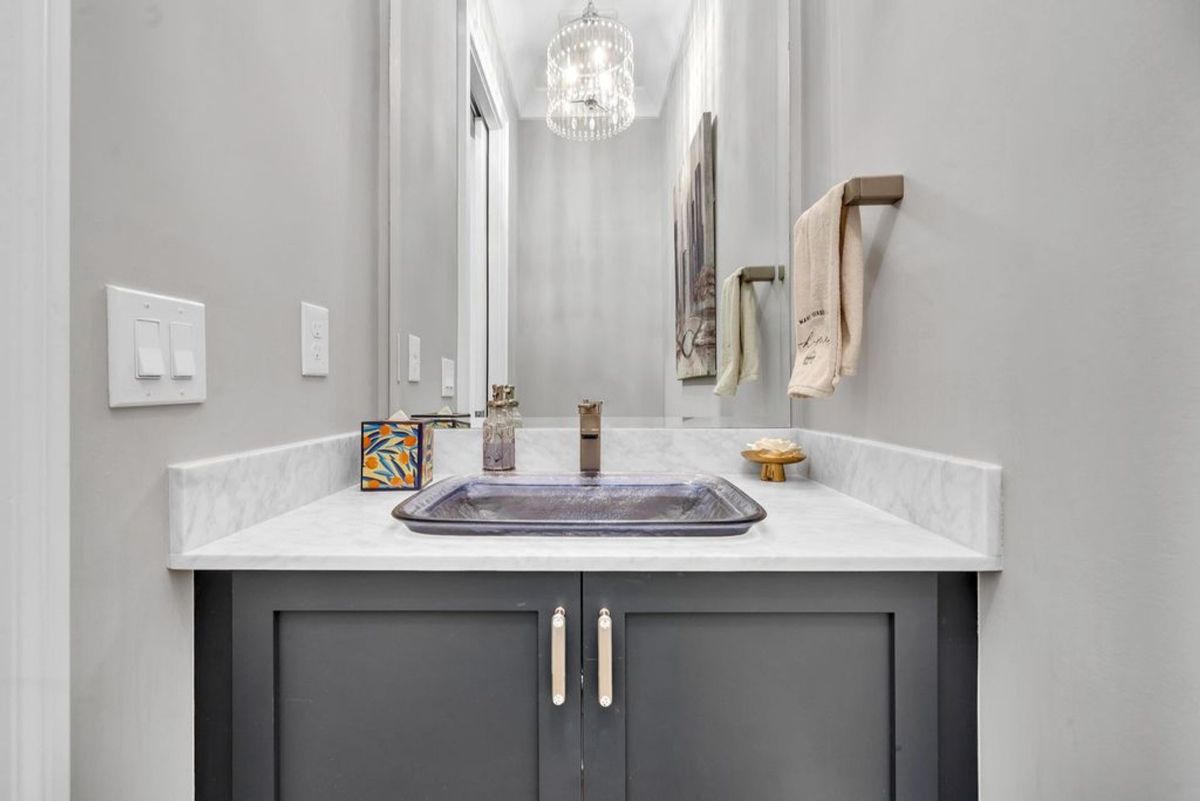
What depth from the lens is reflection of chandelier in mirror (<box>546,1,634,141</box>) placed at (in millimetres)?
1391

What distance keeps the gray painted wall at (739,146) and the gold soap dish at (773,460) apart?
13 cm

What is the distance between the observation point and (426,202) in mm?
1422

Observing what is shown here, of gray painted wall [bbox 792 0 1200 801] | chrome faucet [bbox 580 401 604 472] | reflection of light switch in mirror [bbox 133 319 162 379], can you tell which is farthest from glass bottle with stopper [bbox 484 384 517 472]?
gray painted wall [bbox 792 0 1200 801]

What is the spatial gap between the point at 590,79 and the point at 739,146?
1.26ft

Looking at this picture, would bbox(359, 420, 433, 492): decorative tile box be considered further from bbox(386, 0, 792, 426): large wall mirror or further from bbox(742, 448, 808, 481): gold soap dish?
bbox(742, 448, 808, 481): gold soap dish

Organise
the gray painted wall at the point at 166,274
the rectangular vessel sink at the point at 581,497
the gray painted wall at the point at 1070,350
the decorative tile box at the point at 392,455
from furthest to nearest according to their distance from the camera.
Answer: the decorative tile box at the point at 392,455 < the rectangular vessel sink at the point at 581,497 < the gray painted wall at the point at 166,274 < the gray painted wall at the point at 1070,350

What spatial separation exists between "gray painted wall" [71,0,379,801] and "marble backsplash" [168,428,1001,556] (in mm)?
36

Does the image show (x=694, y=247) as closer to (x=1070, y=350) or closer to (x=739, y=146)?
(x=739, y=146)

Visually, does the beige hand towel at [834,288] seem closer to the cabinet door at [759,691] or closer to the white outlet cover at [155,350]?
the cabinet door at [759,691]

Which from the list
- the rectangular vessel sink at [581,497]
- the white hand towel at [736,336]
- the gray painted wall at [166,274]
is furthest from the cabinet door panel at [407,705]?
the white hand towel at [736,336]

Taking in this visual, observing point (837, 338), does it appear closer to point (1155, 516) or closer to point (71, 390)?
point (1155, 516)

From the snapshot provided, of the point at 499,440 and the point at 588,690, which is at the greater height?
the point at 499,440

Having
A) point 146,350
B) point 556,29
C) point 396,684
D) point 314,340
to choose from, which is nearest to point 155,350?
point 146,350

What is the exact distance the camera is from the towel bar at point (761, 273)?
1.41 metres
